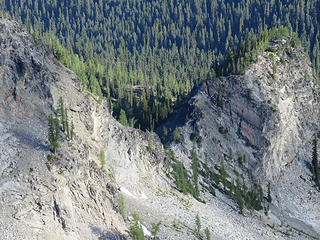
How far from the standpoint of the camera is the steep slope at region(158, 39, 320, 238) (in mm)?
102438

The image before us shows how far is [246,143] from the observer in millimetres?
111562

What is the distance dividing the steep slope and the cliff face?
1.04ft

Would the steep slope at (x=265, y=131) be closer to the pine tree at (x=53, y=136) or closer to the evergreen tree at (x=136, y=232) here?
the evergreen tree at (x=136, y=232)

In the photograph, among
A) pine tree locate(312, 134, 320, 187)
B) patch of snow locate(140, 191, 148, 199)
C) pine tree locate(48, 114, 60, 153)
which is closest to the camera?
pine tree locate(48, 114, 60, 153)

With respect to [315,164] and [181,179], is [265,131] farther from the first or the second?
[181,179]

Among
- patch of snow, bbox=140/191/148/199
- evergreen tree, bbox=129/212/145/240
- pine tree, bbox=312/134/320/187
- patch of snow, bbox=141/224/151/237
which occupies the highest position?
evergreen tree, bbox=129/212/145/240

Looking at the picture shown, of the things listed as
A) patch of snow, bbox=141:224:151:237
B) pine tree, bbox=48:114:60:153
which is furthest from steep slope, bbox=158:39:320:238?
pine tree, bbox=48:114:60:153

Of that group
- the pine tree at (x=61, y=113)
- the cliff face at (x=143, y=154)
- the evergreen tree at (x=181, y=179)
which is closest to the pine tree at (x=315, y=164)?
the cliff face at (x=143, y=154)

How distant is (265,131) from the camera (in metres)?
114

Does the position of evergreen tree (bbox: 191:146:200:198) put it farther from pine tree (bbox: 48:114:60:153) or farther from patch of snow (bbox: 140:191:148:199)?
pine tree (bbox: 48:114:60:153)

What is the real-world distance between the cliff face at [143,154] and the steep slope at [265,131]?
0.32 meters

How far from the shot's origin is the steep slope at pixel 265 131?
10244cm

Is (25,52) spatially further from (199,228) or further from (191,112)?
(191,112)

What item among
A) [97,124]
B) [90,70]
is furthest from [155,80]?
[97,124]
